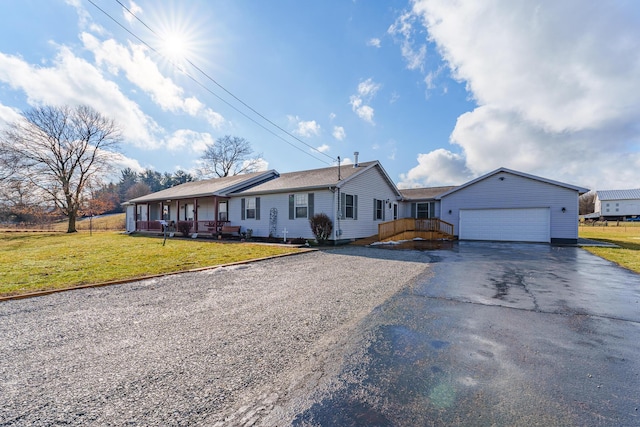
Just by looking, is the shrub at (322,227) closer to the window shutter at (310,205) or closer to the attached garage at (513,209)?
the window shutter at (310,205)

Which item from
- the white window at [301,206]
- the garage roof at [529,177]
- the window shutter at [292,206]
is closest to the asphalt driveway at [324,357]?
the white window at [301,206]

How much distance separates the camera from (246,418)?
6.37ft

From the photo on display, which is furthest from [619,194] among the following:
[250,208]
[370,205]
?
[250,208]

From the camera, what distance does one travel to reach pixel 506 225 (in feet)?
55.7

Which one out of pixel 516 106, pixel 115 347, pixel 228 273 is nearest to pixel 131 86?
pixel 228 273

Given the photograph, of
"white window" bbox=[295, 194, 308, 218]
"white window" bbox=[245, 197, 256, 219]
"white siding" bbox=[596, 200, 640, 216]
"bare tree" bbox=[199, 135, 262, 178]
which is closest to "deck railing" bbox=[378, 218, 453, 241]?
"white window" bbox=[295, 194, 308, 218]

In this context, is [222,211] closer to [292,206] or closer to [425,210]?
[292,206]

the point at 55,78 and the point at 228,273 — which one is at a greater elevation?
the point at 55,78

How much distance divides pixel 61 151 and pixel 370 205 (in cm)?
3268

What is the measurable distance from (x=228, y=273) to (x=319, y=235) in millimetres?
7042

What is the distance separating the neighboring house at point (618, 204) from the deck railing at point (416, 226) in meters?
59.1

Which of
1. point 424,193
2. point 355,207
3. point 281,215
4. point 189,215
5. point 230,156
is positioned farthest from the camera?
point 230,156

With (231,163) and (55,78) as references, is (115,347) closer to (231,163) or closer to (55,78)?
(55,78)

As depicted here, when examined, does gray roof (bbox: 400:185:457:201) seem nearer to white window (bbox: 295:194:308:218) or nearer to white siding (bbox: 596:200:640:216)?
white window (bbox: 295:194:308:218)
